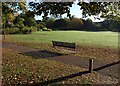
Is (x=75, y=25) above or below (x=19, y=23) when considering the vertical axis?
below

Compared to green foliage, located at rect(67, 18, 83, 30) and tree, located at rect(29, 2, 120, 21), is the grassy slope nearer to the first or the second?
tree, located at rect(29, 2, 120, 21)

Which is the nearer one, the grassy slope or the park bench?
the grassy slope

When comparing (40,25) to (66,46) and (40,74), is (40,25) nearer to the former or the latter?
(66,46)

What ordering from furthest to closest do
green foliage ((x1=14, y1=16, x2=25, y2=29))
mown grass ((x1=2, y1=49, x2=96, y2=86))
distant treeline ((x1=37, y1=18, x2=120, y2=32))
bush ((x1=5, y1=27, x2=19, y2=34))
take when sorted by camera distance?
1. distant treeline ((x1=37, y1=18, x2=120, y2=32))
2. green foliage ((x1=14, y1=16, x2=25, y2=29))
3. bush ((x1=5, y1=27, x2=19, y2=34))
4. mown grass ((x1=2, y1=49, x2=96, y2=86))

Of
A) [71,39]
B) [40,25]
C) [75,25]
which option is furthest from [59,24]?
[71,39]

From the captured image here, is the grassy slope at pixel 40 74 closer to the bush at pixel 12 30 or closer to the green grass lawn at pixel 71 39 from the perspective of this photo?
the green grass lawn at pixel 71 39

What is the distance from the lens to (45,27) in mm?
90688

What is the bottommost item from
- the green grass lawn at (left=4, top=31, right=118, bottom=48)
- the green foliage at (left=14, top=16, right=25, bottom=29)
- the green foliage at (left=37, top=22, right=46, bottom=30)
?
the green grass lawn at (left=4, top=31, right=118, bottom=48)

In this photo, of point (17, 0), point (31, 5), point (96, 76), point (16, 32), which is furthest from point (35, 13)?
point (16, 32)

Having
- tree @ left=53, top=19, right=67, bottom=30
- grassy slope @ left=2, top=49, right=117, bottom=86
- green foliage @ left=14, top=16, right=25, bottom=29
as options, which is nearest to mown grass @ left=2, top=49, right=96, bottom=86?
grassy slope @ left=2, top=49, right=117, bottom=86

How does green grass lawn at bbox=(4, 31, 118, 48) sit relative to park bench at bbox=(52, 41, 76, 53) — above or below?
below

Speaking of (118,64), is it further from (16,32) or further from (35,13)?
(16,32)

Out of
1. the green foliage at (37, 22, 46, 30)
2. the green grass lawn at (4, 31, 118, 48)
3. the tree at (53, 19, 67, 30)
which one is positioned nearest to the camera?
the green grass lawn at (4, 31, 118, 48)

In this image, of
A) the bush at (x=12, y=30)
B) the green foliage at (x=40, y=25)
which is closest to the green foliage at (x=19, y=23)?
the bush at (x=12, y=30)
